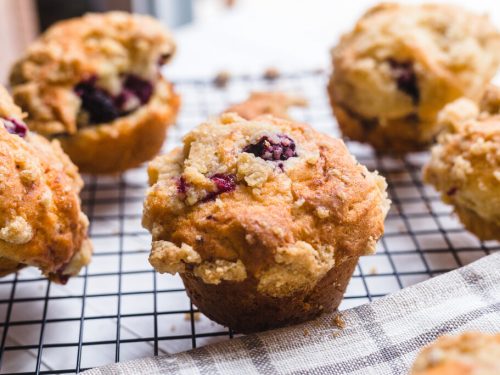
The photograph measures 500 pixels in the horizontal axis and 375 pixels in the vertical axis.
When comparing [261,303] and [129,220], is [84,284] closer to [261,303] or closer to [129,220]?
[129,220]

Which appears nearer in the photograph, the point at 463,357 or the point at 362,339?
the point at 463,357

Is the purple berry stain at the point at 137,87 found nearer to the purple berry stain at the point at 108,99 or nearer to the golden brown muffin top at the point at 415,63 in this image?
the purple berry stain at the point at 108,99

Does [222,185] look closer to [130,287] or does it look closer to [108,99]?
[130,287]

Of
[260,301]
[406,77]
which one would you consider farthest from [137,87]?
[260,301]

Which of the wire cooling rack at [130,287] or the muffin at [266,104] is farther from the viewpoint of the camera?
the muffin at [266,104]

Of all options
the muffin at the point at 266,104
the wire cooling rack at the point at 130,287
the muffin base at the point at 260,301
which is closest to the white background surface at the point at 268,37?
the muffin at the point at 266,104

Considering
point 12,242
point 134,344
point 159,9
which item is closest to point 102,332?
point 134,344

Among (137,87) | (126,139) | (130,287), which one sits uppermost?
(137,87)
